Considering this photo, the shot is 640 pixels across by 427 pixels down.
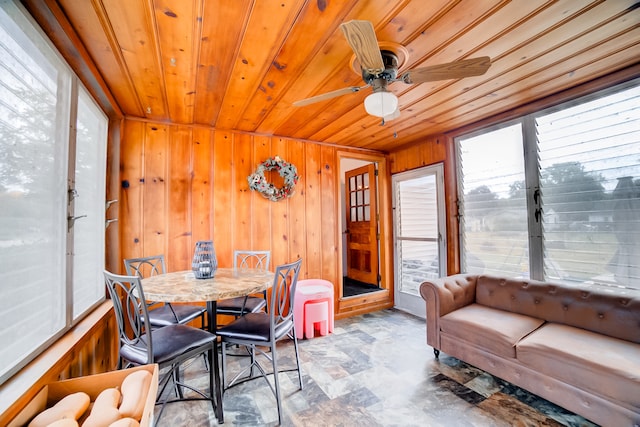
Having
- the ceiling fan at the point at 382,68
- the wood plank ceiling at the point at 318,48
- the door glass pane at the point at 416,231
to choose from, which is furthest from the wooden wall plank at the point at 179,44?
the door glass pane at the point at 416,231

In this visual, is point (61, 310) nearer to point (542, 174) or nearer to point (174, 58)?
point (174, 58)

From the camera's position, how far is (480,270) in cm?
297

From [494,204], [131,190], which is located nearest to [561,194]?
[494,204]

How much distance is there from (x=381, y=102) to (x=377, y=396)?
2.08m

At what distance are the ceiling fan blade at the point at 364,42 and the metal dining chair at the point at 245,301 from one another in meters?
1.81

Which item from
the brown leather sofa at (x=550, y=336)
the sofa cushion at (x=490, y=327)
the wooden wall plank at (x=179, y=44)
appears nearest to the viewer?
the wooden wall plank at (x=179, y=44)

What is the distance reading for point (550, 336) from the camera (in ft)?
6.13

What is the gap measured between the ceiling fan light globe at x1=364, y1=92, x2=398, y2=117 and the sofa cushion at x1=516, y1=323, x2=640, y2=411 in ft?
6.17

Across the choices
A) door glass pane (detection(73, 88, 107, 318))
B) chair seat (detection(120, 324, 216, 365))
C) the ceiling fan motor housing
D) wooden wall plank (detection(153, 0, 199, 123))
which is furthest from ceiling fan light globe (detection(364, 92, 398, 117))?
door glass pane (detection(73, 88, 107, 318))

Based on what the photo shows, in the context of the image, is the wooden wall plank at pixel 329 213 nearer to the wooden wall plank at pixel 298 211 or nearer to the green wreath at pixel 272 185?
the wooden wall plank at pixel 298 211

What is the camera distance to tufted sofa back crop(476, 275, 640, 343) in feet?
5.95

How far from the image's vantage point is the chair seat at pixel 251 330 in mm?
1789

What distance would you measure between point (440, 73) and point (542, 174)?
5.78 ft

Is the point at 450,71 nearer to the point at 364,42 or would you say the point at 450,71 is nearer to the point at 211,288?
the point at 364,42
